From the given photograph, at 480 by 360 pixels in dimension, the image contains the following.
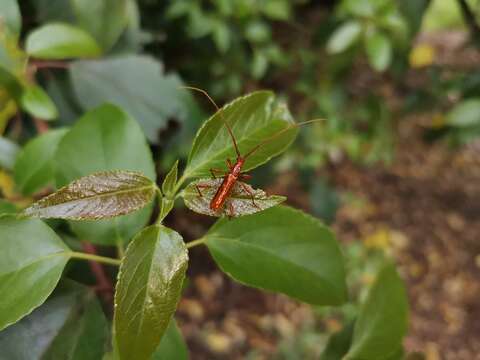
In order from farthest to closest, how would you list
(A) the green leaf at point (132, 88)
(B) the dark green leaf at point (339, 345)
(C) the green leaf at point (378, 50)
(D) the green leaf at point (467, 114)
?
(C) the green leaf at point (378, 50) → (D) the green leaf at point (467, 114) → (A) the green leaf at point (132, 88) → (B) the dark green leaf at point (339, 345)

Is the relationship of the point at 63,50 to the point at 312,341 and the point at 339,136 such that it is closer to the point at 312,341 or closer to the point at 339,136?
the point at 339,136

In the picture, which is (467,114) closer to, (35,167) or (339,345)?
(339,345)

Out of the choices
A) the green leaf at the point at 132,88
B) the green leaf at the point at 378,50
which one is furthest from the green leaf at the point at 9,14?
the green leaf at the point at 378,50

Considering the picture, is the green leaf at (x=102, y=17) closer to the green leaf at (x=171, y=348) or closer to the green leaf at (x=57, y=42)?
the green leaf at (x=57, y=42)

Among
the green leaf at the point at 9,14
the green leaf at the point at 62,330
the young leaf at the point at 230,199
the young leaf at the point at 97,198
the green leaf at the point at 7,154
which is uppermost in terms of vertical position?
the green leaf at the point at 9,14

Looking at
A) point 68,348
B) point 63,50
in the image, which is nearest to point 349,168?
point 63,50

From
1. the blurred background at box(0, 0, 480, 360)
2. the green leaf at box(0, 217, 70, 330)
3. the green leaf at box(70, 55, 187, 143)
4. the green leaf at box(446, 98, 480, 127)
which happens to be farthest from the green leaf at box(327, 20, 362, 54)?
the green leaf at box(0, 217, 70, 330)

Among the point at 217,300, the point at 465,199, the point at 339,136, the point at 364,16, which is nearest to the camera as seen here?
the point at 364,16

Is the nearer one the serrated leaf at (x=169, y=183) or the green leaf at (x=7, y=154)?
the serrated leaf at (x=169, y=183)
